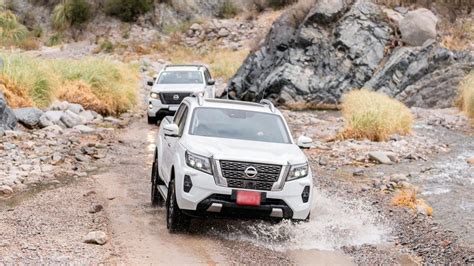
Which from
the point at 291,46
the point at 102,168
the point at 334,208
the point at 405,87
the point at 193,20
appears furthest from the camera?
the point at 193,20

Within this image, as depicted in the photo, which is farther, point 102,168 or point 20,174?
point 102,168

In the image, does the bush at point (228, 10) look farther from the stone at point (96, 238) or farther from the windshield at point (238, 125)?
the stone at point (96, 238)

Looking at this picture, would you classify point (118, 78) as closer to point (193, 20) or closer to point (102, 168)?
point (102, 168)

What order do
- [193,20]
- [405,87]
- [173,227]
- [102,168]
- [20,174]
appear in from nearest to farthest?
1. [173,227]
2. [20,174]
3. [102,168]
4. [405,87]
5. [193,20]

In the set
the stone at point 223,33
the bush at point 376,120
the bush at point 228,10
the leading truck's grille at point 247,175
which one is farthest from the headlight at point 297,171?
the bush at point 228,10

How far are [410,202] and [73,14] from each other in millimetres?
47889

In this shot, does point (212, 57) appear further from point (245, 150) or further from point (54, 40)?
point (245, 150)

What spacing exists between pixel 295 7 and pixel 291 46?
2341 mm

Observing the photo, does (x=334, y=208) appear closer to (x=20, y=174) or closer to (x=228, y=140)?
(x=228, y=140)

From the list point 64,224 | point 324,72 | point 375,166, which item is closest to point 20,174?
point 64,224

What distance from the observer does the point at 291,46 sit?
31281 mm

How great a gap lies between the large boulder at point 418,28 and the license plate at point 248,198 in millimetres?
23624

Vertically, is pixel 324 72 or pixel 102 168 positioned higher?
pixel 102 168

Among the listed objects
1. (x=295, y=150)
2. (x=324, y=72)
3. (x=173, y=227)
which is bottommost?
(x=324, y=72)
